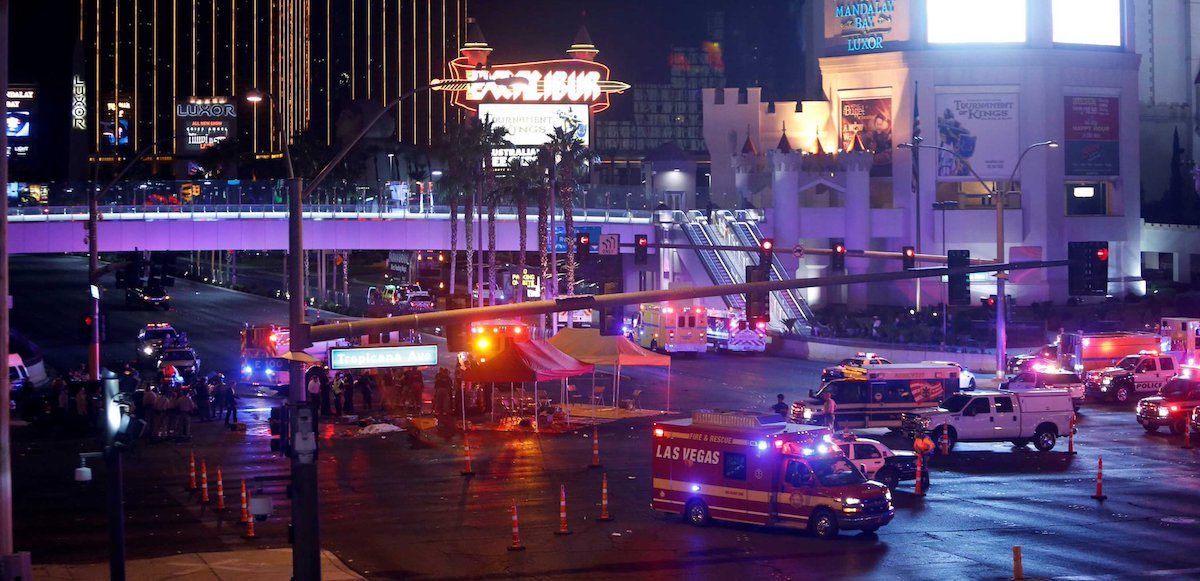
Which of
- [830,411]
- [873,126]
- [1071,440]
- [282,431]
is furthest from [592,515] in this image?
[873,126]

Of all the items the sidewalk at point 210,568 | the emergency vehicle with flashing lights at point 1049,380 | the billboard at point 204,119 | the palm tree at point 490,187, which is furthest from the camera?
the billboard at point 204,119

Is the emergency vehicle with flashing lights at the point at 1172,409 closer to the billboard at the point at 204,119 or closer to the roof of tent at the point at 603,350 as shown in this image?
the roof of tent at the point at 603,350

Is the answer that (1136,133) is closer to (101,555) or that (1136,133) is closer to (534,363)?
(534,363)

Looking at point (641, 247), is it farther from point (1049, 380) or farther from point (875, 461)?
point (1049, 380)

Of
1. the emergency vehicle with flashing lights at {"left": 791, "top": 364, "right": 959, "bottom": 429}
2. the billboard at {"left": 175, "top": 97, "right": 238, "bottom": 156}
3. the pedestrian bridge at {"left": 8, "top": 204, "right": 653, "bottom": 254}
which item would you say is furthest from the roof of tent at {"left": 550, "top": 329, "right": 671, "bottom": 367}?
the billboard at {"left": 175, "top": 97, "right": 238, "bottom": 156}

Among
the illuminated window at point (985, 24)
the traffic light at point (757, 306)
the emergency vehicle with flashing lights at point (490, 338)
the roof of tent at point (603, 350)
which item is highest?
the illuminated window at point (985, 24)

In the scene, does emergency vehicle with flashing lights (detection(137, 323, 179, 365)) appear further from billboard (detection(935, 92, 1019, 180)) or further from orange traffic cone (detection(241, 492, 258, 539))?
billboard (detection(935, 92, 1019, 180))

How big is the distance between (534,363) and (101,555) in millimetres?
17971

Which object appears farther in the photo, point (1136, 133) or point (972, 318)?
point (1136, 133)

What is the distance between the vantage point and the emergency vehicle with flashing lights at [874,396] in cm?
4144

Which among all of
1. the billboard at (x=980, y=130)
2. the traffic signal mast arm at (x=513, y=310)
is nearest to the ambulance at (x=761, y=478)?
the traffic signal mast arm at (x=513, y=310)

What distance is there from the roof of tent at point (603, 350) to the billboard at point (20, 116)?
99.0ft

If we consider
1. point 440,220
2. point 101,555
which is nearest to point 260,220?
point 440,220

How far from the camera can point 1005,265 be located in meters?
28.6
